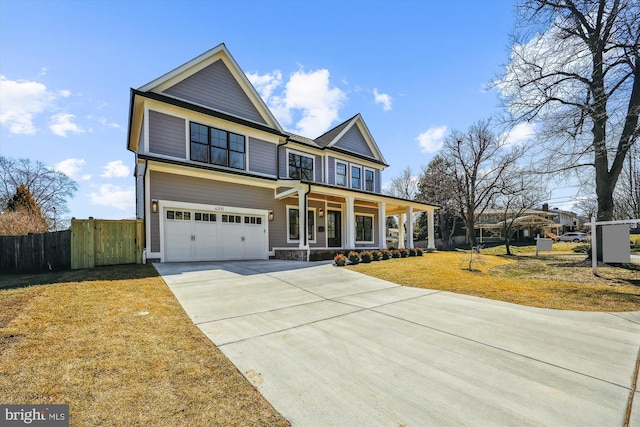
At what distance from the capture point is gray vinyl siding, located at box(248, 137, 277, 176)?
46.7 ft

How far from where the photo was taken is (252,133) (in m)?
14.3

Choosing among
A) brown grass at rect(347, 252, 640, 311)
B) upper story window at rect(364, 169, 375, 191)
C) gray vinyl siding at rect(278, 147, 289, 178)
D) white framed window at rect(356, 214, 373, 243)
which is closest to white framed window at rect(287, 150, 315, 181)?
gray vinyl siding at rect(278, 147, 289, 178)

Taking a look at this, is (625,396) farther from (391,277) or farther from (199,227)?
(199,227)

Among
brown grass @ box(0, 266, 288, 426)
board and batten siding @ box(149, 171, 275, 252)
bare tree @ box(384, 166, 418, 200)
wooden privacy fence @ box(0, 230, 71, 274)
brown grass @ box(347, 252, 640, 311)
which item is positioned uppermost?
bare tree @ box(384, 166, 418, 200)

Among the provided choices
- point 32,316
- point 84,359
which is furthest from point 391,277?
point 32,316

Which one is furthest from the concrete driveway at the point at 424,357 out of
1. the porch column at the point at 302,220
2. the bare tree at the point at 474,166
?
the bare tree at the point at 474,166

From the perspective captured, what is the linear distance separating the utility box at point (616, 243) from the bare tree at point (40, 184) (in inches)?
1558

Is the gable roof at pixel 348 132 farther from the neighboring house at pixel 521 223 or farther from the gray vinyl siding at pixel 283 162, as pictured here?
the neighboring house at pixel 521 223

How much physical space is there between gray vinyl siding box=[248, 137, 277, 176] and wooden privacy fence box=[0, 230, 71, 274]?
7649 millimetres

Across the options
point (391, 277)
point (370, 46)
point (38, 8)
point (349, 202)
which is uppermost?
point (370, 46)

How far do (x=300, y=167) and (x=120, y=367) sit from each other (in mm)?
14402

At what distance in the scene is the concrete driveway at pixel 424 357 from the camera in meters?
2.48

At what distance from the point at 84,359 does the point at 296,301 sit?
365 cm

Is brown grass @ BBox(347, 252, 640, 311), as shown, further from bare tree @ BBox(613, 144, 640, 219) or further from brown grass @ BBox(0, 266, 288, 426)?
bare tree @ BBox(613, 144, 640, 219)
